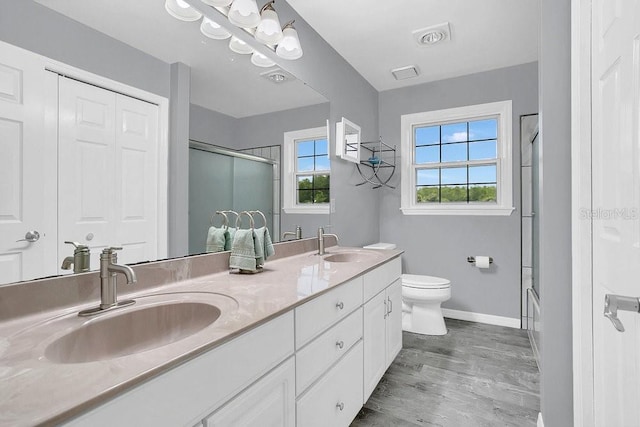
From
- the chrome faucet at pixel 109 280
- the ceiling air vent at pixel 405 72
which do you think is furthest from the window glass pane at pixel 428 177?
the chrome faucet at pixel 109 280

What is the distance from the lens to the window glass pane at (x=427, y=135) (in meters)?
3.35

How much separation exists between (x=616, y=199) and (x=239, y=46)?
1.77 meters

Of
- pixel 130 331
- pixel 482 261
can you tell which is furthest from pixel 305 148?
pixel 482 261

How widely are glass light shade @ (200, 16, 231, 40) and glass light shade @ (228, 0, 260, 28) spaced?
0.07 metres

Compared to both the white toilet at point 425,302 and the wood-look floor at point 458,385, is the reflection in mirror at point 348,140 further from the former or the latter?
the wood-look floor at point 458,385

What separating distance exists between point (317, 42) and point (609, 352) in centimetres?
250

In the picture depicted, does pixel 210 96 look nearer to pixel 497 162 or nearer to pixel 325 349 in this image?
pixel 325 349

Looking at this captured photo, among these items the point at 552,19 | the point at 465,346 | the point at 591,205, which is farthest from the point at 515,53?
the point at 465,346

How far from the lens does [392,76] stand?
319cm

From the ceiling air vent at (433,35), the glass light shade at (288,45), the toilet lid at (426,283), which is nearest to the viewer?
the glass light shade at (288,45)

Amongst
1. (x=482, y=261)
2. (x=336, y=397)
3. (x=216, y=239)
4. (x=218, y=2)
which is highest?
(x=218, y=2)

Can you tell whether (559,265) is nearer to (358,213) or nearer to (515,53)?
(358,213)

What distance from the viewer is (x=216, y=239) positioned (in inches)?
60.7

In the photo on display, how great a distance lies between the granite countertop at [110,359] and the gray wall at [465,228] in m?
2.17
